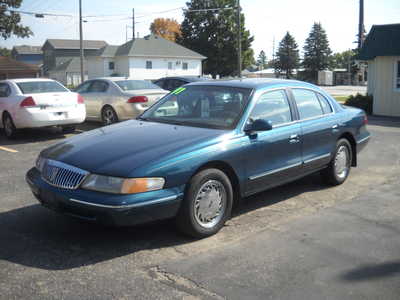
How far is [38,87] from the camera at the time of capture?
37.5 feet

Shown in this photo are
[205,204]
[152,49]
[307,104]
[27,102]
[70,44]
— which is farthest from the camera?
[70,44]

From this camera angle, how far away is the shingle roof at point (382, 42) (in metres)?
17.4

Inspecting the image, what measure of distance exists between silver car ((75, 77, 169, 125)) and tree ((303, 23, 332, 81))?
70.9 metres

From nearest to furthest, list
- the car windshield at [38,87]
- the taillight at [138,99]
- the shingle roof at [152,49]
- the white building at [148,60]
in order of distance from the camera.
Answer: the car windshield at [38,87], the taillight at [138,99], the white building at [148,60], the shingle roof at [152,49]

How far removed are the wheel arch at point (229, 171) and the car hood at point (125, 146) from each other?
0.80ft

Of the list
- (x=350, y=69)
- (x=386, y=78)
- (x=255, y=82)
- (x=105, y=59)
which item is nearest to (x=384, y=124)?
(x=386, y=78)

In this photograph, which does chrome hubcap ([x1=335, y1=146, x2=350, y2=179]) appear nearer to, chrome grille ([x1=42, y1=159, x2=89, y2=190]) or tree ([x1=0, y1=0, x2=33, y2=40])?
chrome grille ([x1=42, y1=159, x2=89, y2=190])

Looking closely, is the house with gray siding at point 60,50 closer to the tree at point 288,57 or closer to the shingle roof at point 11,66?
the tree at point 288,57

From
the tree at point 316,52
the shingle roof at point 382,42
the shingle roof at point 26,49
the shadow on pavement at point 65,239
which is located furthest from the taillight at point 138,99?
the shingle roof at point 26,49

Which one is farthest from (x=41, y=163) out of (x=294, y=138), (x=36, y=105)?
(x=36, y=105)

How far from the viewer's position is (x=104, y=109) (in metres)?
13.2

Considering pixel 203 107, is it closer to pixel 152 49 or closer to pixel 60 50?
pixel 152 49

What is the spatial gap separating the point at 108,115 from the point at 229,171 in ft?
28.6

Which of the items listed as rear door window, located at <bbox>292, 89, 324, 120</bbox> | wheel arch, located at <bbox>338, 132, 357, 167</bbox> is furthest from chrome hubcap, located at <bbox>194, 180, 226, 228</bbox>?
wheel arch, located at <bbox>338, 132, 357, 167</bbox>
